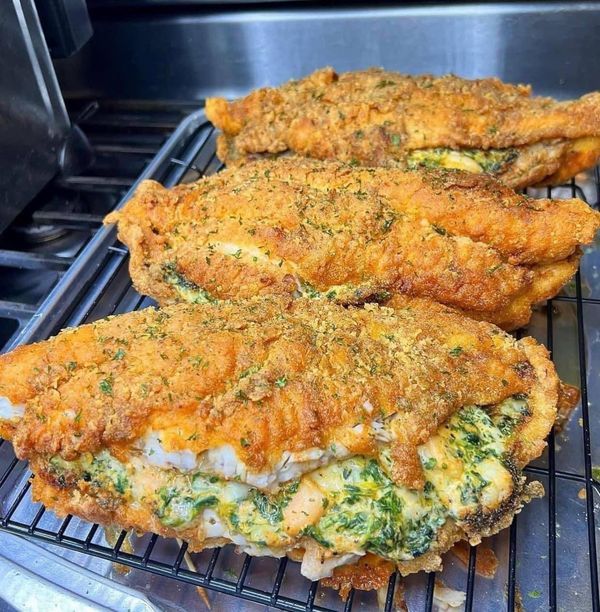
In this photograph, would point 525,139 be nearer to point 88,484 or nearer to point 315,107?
point 315,107

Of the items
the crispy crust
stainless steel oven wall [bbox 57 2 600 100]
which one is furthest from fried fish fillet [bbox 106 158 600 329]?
stainless steel oven wall [bbox 57 2 600 100]

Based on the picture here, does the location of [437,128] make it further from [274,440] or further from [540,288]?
[274,440]

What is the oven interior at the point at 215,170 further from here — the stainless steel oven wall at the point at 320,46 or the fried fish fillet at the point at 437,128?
the fried fish fillet at the point at 437,128

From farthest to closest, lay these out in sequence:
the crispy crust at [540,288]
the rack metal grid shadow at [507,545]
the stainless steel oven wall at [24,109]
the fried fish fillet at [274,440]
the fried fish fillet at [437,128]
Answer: the stainless steel oven wall at [24,109], the fried fish fillet at [437,128], the crispy crust at [540,288], the rack metal grid shadow at [507,545], the fried fish fillet at [274,440]

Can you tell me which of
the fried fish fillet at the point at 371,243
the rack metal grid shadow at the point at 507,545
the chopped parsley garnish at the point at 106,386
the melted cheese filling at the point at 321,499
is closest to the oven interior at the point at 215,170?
the rack metal grid shadow at the point at 507,545

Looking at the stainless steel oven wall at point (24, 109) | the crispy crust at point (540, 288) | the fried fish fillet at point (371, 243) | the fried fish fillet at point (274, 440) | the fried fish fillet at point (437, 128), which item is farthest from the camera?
the stainless steel oven wall at point (24, 109)

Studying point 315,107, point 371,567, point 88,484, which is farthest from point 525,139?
point 88,484
